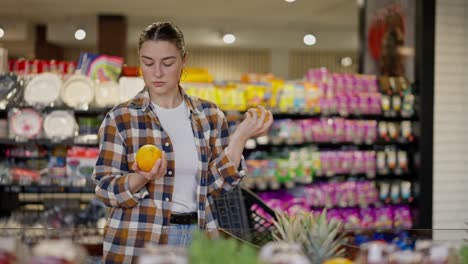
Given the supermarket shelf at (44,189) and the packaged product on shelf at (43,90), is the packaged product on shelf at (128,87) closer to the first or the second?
the packaged product on shelf at (43,90)

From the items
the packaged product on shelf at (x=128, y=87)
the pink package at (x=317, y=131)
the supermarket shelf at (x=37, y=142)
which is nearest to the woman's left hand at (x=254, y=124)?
the packaged product on shelf at (x=128, y=87)

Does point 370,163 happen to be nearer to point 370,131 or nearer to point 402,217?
point 370,131

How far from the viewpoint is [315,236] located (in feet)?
7.14

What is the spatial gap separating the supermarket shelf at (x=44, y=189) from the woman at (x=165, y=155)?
12.4 feet

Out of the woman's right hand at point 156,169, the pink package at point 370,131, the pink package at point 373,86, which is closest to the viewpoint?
the woman's right hand at point 156,169

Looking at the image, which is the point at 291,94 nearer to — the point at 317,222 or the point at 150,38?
the point at 150,38

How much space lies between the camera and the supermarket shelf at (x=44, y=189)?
6863 millimetres

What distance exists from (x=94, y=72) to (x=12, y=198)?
4.46ft

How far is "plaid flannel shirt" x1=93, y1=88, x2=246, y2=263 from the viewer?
3016 mm

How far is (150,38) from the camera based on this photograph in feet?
10.1

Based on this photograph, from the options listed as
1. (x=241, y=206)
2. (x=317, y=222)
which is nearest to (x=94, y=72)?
(x=241, y=206)

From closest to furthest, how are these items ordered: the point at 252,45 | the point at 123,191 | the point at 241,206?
1. the point at 123,191
2. the point at 241,206
3. the point at 252,45

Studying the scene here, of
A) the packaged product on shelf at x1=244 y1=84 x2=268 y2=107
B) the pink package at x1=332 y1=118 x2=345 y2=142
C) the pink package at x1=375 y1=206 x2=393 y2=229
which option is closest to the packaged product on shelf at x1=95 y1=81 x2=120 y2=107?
the packaged product on shelf at x1=244 y1=84 x2=268 y2=107

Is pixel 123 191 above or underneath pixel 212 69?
underneath
